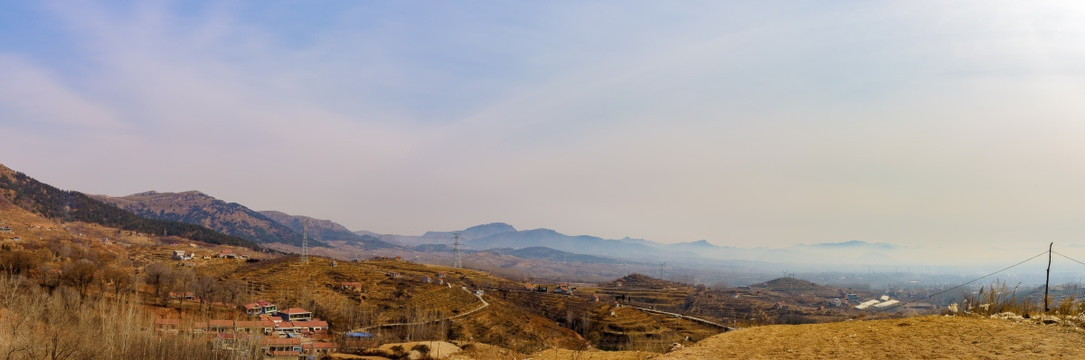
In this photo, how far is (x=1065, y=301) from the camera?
13.0 m

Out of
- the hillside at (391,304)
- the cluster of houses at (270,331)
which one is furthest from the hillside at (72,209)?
the cluster of houses at (270,331)

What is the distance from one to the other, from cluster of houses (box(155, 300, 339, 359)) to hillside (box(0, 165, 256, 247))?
12584cm

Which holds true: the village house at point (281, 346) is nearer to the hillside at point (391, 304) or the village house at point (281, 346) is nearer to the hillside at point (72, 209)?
the hillside at point (391, 304)

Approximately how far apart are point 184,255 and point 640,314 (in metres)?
84.5

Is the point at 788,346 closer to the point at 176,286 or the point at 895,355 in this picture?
the point at 895,355

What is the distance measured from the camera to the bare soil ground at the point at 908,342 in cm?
983

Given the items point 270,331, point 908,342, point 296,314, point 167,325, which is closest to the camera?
point 908,342

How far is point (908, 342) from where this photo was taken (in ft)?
36.1

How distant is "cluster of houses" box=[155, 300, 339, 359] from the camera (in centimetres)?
3691

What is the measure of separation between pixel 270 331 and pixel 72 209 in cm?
16052

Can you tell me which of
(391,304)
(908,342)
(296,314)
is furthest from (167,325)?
(908,342)

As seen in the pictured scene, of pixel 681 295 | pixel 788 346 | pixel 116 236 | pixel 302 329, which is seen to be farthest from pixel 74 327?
pixel 116 236

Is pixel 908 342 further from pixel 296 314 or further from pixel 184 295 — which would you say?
pixel 184 295

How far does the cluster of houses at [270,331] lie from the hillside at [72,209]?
12584 cm
